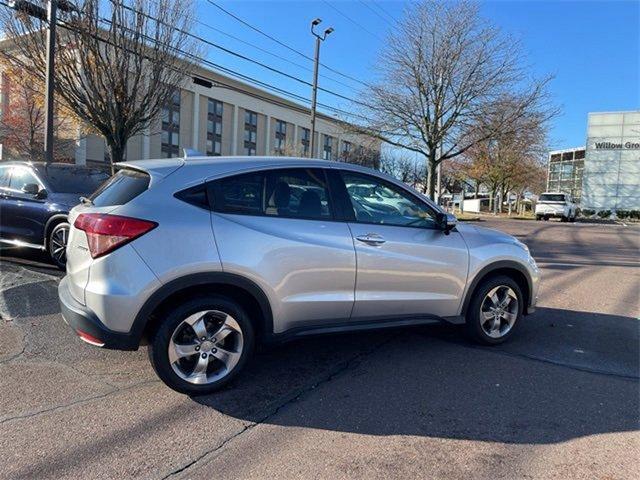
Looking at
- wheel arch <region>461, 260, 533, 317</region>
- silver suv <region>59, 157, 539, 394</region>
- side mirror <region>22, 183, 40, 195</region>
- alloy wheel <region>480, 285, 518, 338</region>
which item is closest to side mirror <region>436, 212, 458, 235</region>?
silver suv <region>59, 157, 539, 394</region>

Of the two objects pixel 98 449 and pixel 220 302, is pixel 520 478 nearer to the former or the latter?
pixel 220 302

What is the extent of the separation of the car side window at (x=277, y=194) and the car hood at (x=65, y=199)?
15.7ft

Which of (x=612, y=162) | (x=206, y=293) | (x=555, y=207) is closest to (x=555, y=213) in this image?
(x=555, y=207)

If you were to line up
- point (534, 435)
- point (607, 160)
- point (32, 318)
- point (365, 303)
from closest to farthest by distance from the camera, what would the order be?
1. point (534, 435)
2. point (365, 303)
3. point (32, 318)
4. point (607, 160)

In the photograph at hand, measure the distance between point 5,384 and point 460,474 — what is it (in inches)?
130

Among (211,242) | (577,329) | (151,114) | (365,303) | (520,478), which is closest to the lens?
(520,478)

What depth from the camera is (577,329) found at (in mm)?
5734

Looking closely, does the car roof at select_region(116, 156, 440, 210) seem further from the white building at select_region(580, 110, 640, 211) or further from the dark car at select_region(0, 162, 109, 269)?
the white building at select_region(580, 110, 640, 211)

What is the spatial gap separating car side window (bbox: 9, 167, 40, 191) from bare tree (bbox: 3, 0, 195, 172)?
23.2 feet

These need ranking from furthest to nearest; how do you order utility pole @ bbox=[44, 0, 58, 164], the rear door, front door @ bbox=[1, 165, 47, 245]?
utility pole @ bbox=[44, 0, 58, 164] < front door @ bbox=[1, 165, 47, 245] < the rear door

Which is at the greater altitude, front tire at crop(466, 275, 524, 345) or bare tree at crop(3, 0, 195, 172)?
bare tree at crop(3, 0, 195, 172)

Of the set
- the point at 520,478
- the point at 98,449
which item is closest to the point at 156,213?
the point at 98,449

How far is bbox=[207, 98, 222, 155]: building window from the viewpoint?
202 feet

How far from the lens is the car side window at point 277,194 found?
148 inches
